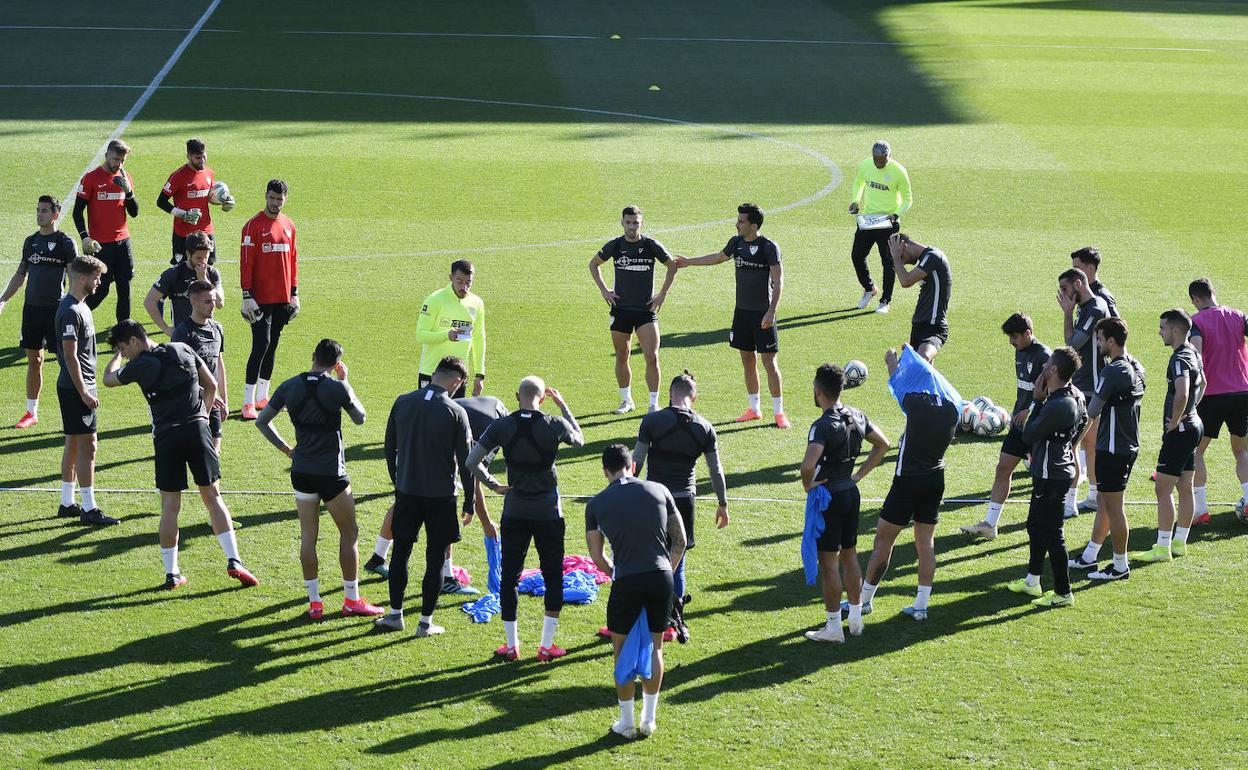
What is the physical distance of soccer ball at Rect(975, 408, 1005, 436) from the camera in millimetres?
14555

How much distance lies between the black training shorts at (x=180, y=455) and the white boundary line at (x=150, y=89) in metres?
12.9

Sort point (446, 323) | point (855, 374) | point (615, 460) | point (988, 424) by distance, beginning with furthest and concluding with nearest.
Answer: point (855, 374), point (988, 424), point (446, 323), point (615, 460)

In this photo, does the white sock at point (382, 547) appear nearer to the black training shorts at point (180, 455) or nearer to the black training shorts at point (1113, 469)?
the black training shorts at point (180, 455)

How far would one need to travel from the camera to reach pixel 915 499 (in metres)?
10.3

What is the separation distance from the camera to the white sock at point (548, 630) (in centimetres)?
968

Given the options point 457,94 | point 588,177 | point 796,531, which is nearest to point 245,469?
point 796,531

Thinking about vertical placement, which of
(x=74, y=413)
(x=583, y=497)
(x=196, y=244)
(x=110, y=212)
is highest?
(x=110, y=212)

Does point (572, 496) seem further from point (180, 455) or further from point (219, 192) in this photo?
point (219, 192)

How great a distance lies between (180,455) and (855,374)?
25.0ft

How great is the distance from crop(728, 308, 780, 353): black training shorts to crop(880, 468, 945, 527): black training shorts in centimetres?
453

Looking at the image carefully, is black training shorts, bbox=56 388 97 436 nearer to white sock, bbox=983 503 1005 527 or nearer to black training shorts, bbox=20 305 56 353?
black training shorts, bbox=20 305 56 353

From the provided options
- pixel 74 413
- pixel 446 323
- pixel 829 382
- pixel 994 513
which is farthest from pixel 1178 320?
pixel 74 413

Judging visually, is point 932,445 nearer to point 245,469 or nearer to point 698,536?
point 698,536

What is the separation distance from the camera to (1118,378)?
11.0m
